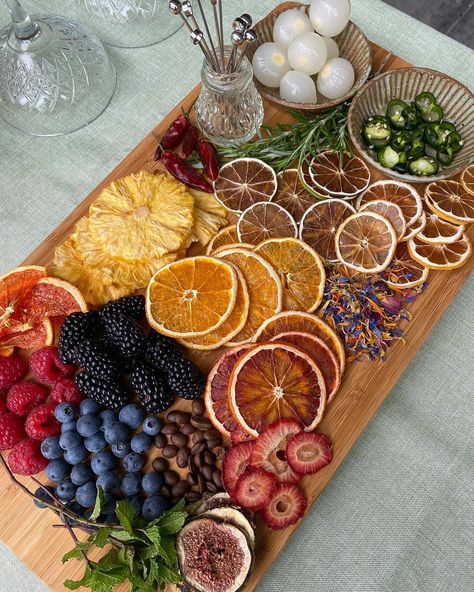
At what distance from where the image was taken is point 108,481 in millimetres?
1631

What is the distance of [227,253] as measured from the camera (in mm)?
1758

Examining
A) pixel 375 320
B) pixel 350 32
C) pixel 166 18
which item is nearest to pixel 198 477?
pixel 375 320

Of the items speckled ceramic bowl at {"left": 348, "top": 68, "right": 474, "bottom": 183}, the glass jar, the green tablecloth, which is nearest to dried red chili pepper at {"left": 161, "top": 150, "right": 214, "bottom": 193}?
the glass jar

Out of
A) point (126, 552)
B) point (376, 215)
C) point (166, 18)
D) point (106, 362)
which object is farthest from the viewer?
point (166, 18)

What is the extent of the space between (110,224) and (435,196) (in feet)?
3.26

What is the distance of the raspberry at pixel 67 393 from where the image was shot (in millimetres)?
1699

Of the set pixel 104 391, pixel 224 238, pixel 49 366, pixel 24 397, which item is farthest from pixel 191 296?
pixel 24 397

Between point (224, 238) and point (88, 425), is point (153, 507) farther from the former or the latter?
point (224, 238)

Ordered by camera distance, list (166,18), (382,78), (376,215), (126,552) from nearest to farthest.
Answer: (126,552), (376,215), (382,78), (166,18)

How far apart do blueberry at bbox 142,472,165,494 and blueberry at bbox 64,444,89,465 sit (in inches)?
7.3

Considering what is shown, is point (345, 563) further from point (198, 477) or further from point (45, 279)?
point (45, 279)

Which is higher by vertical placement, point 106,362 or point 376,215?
point 376,215

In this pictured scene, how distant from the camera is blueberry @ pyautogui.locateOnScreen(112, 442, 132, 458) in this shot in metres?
1.66

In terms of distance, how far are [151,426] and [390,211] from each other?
0.94 metres
